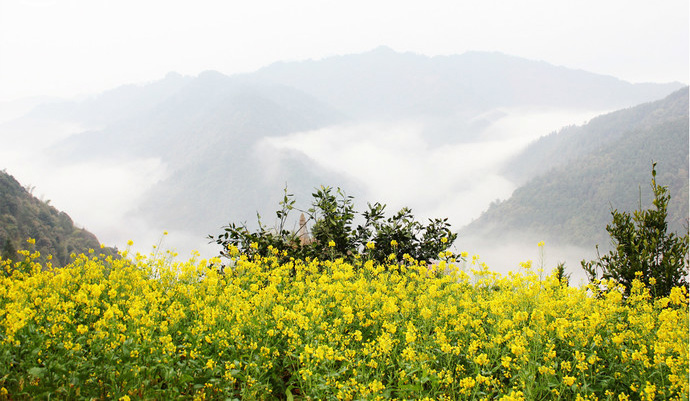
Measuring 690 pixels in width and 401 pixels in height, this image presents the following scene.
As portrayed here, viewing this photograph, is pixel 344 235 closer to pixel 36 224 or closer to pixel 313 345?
pixel 313 345

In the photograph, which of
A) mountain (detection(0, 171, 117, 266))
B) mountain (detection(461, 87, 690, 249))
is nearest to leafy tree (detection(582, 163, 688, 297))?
mountain (detection(0, 171, 117, 266))

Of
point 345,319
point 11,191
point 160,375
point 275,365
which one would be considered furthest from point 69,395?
point 11,191

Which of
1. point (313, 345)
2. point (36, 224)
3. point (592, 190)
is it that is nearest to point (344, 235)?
point (313, 345)

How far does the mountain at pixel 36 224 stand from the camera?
21572 mm

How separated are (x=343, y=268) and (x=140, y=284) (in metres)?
2.25

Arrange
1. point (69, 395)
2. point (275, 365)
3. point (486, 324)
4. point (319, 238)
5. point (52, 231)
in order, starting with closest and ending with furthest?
point (69, 395) → point (275, 365) → point (486, 324) → point (319, 238) → point (52, 231)

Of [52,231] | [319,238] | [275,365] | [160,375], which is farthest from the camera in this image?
[52,231]

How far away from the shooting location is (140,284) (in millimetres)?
4270

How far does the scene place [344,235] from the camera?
689cm

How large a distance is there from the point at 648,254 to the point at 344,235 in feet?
13.2

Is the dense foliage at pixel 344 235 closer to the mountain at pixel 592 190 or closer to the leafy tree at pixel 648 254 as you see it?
the leafy tree at pixel 648 254

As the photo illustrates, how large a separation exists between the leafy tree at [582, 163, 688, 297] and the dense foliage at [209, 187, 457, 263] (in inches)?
83.7

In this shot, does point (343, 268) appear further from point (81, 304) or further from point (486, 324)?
point (81, 304)

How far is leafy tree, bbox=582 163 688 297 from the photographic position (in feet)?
18.7
